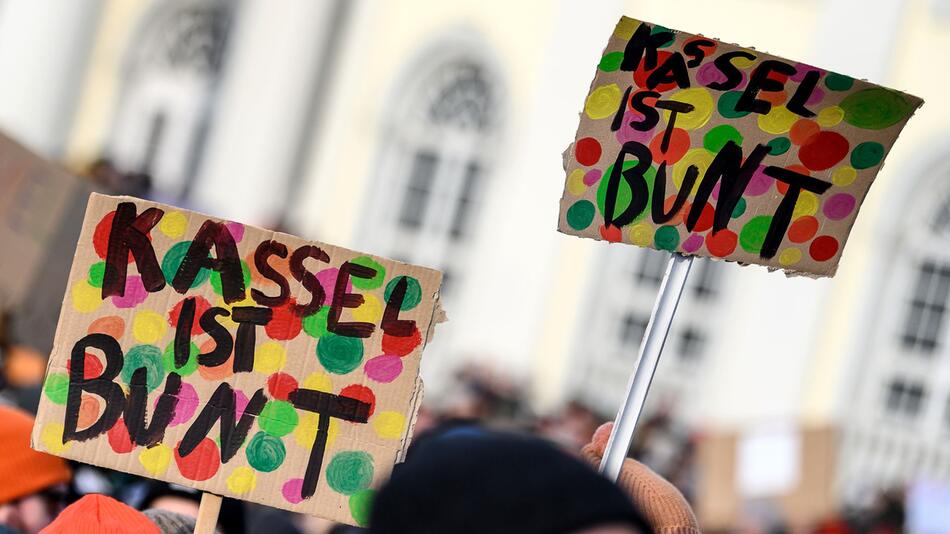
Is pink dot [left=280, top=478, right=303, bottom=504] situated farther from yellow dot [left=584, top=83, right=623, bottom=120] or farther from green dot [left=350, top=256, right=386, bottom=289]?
yellow dot [left=584, top=83, right=623, bottom=120]

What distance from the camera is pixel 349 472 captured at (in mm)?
2629

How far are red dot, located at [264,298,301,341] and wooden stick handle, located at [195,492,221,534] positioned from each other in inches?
11.6

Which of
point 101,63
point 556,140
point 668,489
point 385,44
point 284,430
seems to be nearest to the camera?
point 668,489

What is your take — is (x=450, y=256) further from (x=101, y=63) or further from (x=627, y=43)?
(x=627, y=43)

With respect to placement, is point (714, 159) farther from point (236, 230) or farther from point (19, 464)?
point (19, 464)

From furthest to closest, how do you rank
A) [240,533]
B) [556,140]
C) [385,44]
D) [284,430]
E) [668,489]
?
1. [385,44]
2. [556,140]
3. [240,533]
4. [284,430]
5. [668,489]

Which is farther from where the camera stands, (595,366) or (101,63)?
(101,63)

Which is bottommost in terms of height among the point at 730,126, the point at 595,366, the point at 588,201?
the point at 595,366

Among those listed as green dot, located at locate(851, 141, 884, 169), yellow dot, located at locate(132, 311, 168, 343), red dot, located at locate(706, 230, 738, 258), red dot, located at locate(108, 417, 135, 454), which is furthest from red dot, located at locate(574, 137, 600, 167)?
red dot, located at locate(108, 417, 135, 454)

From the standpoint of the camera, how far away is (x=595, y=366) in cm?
1388

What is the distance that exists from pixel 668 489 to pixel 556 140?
445 inches

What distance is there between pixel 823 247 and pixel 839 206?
0.26 feet

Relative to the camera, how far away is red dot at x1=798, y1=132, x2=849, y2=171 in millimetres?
2688

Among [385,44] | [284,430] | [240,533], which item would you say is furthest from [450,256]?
[284,430]
